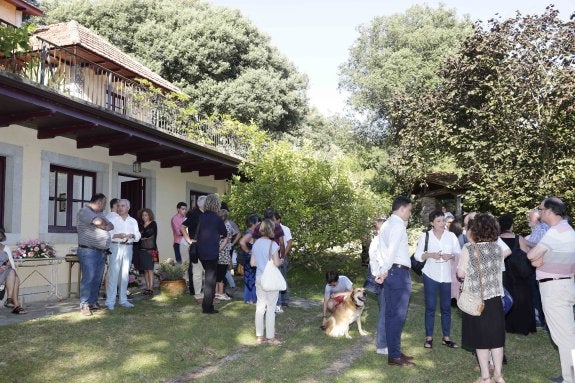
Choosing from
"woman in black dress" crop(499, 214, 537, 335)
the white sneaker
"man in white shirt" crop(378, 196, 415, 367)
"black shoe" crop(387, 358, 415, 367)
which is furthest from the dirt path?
"woman in black dress" crop(499, 214, 537, 335)

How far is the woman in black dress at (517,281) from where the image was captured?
7.33m

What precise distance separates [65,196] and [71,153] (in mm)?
942

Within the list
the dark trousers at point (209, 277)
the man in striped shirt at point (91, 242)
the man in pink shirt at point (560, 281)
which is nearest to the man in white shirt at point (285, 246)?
the dark trousers at point (209, 277)

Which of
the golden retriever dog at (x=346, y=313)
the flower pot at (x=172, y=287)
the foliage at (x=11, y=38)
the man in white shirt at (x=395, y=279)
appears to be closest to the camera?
the man in white shirt at (x=395, y=279)

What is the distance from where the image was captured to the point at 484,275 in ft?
17.1

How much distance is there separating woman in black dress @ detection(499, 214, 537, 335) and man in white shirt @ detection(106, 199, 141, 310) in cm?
575

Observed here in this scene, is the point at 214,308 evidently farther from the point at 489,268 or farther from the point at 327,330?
the point at 489,268

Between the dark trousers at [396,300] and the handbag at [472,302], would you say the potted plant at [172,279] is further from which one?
the handbag at [472,302]

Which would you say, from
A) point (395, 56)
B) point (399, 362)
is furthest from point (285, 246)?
point (395, 56)

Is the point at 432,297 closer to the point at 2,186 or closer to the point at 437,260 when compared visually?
the point at 437,260

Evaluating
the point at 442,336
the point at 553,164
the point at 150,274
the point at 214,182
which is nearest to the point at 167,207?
the point at 214,182

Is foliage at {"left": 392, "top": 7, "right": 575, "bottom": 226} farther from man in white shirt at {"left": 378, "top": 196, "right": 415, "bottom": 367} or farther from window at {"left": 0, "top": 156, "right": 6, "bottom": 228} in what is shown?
window at {"left": 0, "top": 156, "right": 6, "bottom": 228}

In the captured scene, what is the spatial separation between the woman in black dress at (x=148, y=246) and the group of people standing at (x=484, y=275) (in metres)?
4.74

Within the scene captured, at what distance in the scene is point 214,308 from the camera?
9.01 metres
